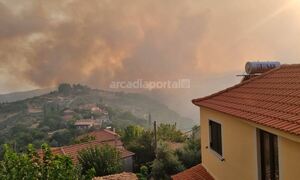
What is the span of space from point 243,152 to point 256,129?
118 centimetres

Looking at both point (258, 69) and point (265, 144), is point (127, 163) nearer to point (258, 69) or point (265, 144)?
point (258, 69)

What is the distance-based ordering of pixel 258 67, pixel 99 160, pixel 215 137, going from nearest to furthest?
pixel 215 137
pixel 258 67
pixel 99 160

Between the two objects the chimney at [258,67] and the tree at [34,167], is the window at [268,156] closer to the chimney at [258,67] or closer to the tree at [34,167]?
the tree at [34,167]

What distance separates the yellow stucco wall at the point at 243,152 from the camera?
5680mm

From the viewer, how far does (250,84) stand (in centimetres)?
1114

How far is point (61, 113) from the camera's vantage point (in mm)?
98125

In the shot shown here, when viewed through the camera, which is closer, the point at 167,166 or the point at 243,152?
the point at 243,152

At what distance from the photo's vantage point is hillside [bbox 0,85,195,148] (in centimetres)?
7062

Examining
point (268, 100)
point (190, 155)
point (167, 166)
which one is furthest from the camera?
point (190, 155)

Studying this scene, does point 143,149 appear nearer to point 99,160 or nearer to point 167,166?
point 99,160

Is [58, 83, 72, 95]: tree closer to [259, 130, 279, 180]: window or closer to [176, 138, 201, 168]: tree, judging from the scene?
[176, 138, 201, 168]: tree

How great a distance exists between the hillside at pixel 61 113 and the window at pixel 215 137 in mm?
53172

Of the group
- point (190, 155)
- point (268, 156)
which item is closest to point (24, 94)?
point (190, 155)

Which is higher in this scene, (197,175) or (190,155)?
(197,175)
